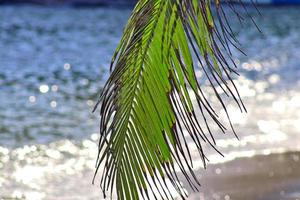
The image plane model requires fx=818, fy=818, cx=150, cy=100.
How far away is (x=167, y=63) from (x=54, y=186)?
11.0 meters

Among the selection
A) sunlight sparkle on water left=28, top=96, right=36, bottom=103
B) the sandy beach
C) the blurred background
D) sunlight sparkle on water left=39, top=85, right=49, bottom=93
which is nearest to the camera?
the sandy beach

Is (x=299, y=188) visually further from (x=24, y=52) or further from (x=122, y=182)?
(x=24, y=52)

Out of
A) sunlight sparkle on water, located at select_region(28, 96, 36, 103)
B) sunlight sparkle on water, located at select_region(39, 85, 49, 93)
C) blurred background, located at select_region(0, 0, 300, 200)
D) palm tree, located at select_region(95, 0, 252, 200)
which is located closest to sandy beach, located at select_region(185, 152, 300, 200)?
blurred background, located at select_region(0, 0, 300, 200)

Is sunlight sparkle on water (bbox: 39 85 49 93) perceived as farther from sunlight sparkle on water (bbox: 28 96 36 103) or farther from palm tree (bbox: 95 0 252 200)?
palm tree (bbox: 95 0 252 200)

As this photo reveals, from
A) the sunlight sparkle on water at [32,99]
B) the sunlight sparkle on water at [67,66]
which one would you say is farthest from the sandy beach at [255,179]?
the sunlight sparkle on water at [67,66]

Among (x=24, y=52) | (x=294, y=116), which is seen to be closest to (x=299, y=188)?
(x=294, y=116)

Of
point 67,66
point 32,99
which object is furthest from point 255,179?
point 67,66

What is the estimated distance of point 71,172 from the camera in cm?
1498

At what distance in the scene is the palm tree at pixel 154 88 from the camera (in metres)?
3.16

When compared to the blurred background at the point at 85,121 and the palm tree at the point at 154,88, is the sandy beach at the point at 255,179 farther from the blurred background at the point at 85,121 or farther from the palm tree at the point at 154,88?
the palm tree at the point at 154,88

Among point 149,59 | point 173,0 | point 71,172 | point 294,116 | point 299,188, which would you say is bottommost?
point 294,116

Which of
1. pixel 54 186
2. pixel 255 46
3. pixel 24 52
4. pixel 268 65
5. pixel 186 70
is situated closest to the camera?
pixel 186 70

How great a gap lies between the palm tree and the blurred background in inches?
9.4

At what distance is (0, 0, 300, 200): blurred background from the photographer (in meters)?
13.7
